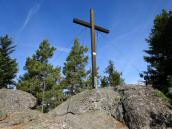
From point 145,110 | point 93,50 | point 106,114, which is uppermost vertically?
point 93,50

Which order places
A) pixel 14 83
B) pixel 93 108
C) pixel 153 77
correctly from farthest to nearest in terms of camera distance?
pixel 14 83 → pixel 153 77 → pixel 93 108

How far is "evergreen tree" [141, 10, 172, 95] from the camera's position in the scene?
23.6m

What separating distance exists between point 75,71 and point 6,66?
10.1 meters

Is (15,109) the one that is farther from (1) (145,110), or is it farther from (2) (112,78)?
(2) (112,78)

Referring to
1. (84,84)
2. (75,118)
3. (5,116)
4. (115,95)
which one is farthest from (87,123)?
(84,84)

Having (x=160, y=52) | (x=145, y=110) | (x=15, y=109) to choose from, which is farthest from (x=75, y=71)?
(x=145, y=110)

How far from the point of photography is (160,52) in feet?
82.9

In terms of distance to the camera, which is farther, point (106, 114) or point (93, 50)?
point (93, 50)

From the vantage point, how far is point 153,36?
26.4 meters

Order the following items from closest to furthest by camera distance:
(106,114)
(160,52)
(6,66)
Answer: (106,114), (160,52), (6,66)

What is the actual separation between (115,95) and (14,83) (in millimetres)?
26418

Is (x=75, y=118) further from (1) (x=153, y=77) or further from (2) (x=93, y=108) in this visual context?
(1) (x=153, y=77)

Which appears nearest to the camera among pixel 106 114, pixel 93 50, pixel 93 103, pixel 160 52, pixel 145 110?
pixel 145 110

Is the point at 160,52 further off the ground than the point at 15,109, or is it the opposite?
the point at 160,52
